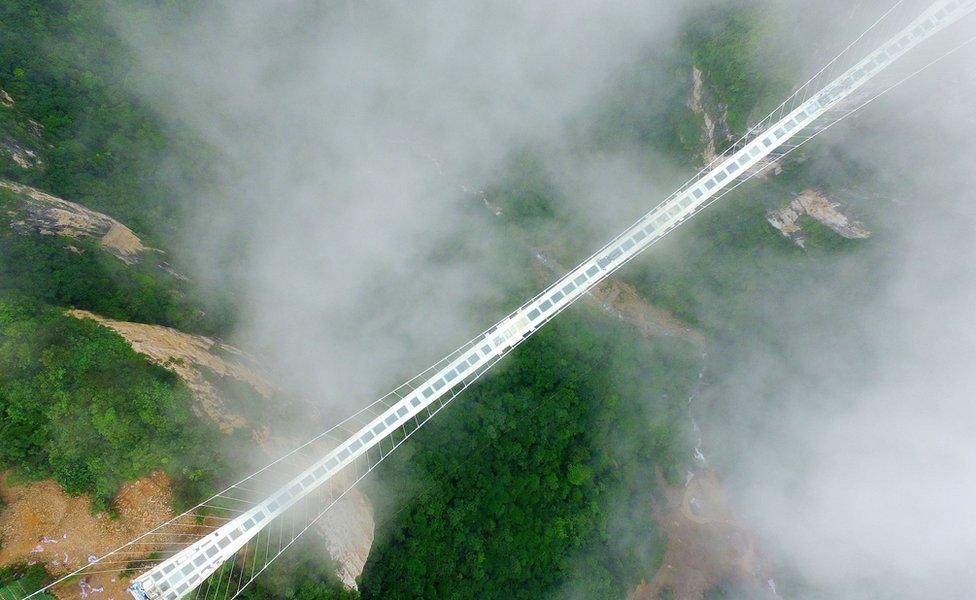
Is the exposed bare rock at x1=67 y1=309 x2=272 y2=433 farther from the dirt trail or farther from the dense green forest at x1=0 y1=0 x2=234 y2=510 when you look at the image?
the dirt trail

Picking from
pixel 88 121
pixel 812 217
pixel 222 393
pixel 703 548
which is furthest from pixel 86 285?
pixel 703 548

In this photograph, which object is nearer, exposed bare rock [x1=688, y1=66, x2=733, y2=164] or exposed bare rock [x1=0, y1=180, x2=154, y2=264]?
exposed bare rock [x1=0, y1=180, x2=154, y2=264]

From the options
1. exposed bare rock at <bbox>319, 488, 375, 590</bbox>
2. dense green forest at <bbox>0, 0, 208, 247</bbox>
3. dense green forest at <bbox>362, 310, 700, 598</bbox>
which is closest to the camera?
exposed bare rock at <bbox>319, 488, 375, 590</bbox>

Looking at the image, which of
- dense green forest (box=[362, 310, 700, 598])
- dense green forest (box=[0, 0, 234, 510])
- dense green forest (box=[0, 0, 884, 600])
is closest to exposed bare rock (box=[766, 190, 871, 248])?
dense green forest (box=[0, 0, 884, 600])

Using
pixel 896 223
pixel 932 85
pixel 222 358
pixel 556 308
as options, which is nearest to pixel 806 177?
pixel 896 223

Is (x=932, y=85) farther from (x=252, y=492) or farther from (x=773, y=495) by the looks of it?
Answer: (x=252, y=492)

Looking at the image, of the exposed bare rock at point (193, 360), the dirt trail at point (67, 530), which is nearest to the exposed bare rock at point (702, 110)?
the exposed bare rock at point (193, 360)

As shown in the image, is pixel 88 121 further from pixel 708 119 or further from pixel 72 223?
pixel 708 119
